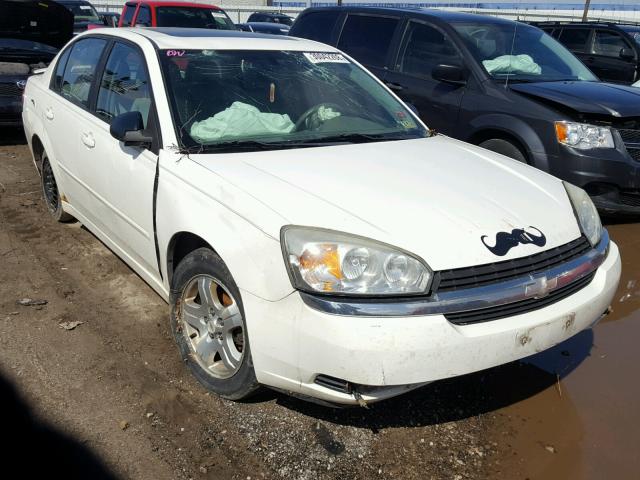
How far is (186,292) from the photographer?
2.94 m

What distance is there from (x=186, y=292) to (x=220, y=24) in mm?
10860

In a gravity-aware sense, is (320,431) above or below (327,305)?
below

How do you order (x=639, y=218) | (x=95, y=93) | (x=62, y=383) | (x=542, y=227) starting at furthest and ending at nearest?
(x=639, y=218)
(x=95, y=93)
(x=62, y=383)
(x=542, y=227)

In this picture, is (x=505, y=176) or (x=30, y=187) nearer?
(x=505, y=176)

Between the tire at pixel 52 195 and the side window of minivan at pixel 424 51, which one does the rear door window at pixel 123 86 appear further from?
the side window of minivan at pixel 424 51

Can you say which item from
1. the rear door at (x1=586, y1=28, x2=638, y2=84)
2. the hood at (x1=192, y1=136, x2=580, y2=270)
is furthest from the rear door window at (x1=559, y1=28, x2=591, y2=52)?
the hood at (x1=192, y1=136, x2=580, y2=270)

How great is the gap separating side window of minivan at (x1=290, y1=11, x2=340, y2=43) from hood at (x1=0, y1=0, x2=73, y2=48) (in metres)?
3.27

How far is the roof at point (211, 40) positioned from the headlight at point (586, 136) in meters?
2.25

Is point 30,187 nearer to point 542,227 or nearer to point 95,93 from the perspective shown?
point 95,93

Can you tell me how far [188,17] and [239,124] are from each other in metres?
10.1

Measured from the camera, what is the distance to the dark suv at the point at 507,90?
16.3ft

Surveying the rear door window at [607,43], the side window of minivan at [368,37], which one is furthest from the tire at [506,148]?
the rear door window at [607,43]

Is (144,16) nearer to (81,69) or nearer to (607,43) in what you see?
(81,69)

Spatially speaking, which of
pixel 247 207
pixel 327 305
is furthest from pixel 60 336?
pixel 327 305
